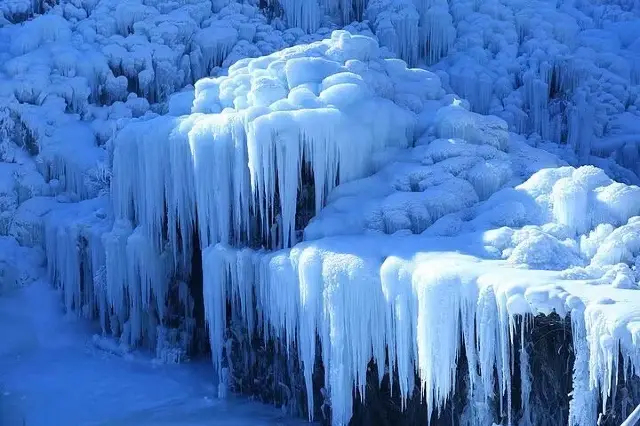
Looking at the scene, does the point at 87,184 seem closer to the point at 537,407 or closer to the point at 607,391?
the point at 537,407

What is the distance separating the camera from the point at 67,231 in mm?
15203

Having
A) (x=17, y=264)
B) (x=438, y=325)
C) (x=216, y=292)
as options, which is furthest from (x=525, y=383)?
(x=17, y=264)

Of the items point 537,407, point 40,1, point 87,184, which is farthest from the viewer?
point 40,1

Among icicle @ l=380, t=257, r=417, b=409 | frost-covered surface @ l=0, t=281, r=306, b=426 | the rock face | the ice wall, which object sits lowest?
frost-covered surface @ l=0, t=281, r=306, b=426

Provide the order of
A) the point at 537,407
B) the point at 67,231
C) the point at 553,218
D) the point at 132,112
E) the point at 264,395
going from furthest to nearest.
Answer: the point at 132,112
the point at 67,231
the point at 264,395
the point at 553,218
the point at 537,407

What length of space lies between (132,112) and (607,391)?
11.6m

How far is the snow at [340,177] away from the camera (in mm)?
10078

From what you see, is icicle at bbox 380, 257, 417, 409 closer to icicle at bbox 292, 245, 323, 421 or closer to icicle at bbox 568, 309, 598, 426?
icicle at bbox 292, 245, 323, 421

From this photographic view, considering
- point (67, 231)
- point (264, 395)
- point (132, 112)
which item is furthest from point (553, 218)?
point (132, 112)

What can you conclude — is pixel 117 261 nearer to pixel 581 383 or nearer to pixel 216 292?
pixel 216 292

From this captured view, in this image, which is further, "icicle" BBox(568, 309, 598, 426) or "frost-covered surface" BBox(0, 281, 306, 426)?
"frost-covered surface" BBox(0, 281, 306, 426)

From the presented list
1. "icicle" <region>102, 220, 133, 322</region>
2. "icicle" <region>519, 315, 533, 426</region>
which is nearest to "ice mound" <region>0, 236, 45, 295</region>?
"icicle" <region>102, 220, 133, 322</region>

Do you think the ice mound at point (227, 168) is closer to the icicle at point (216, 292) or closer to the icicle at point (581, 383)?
the icicle at point (216, 292)

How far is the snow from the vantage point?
10078mm
